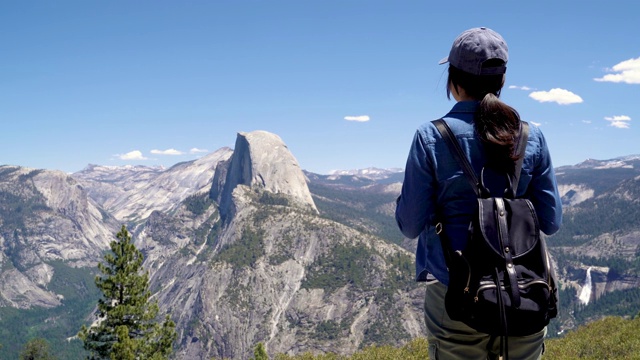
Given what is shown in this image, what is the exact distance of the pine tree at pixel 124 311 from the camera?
27141mm

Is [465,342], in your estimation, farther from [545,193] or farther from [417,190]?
[545,193]

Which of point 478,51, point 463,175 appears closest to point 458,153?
point 463,175

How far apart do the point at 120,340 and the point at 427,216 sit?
25.8 meters

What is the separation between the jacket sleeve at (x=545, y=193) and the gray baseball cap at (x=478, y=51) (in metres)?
0.95

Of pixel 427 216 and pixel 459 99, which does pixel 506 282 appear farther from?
pixel 459 99

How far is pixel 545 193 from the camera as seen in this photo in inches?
193

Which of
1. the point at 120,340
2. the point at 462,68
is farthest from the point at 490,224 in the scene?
the point at 120,340

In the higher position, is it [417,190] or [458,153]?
[458,153]

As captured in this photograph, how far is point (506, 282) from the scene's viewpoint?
409cm

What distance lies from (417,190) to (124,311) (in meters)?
26.7

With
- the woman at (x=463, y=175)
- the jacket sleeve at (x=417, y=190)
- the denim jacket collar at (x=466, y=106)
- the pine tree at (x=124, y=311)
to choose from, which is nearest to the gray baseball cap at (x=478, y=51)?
the woman at (x=463, y=175)

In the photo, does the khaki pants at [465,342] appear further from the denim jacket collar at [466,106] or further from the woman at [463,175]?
the denim jacket collar at [466,106]

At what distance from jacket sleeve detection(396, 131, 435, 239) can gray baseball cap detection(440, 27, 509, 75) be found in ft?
2.82

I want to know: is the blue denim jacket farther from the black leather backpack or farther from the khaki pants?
the khaki pants
